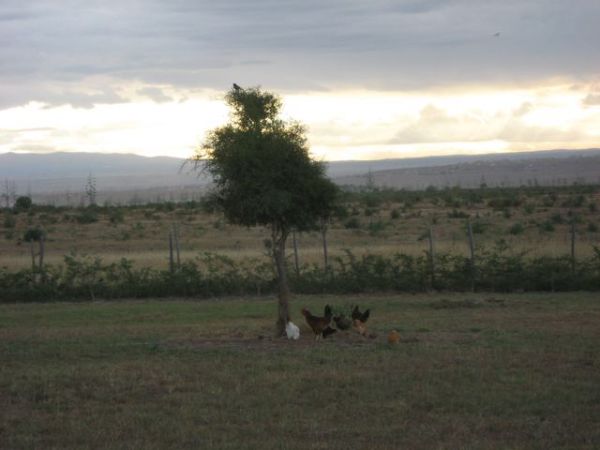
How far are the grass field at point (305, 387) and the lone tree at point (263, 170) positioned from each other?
2312mm

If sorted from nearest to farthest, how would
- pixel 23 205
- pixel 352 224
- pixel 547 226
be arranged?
pixel 547 226 < pixel 352 224 < pixel 23 205

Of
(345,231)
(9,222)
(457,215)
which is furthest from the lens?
(9,222)

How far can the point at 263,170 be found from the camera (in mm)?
14875

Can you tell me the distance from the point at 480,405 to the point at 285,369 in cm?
319

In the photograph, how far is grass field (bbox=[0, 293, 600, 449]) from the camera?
28.8 feet

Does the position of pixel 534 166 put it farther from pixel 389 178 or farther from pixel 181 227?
pixel 181 227

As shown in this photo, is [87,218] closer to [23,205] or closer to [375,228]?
[23,205]

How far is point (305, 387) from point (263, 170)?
16.5ft

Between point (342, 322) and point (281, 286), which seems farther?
point (281, 286)

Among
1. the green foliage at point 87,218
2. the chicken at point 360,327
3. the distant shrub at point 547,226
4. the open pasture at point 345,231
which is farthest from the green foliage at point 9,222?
the chicken at point 360,327

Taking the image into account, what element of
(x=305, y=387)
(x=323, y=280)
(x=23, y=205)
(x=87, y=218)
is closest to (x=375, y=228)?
(x=87, y=218)

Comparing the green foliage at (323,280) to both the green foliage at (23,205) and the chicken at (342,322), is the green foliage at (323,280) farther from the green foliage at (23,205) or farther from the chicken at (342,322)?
the green foliage at (23,205)

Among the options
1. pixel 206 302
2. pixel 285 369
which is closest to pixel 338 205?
pixel 285 369

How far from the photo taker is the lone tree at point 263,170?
48.8ft
